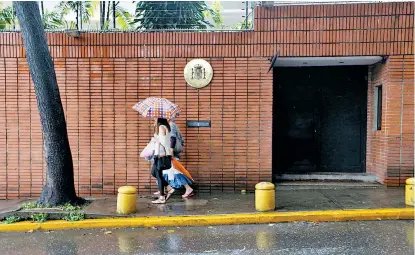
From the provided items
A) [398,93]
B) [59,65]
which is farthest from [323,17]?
[59,65]

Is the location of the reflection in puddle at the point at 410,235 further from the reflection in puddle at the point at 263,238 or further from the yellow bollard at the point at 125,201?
the yellow bollard at the point at 125,201

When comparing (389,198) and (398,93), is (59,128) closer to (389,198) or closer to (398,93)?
(389,198)

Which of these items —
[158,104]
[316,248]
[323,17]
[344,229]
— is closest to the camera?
[316,248]

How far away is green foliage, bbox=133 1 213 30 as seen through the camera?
30.6 ft

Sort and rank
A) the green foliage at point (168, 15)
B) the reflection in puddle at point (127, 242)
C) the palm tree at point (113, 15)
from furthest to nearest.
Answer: the green foliage at point (168, 15) < the palm tree at point (113, 15) < the reflection in puddle at point (127, 242)

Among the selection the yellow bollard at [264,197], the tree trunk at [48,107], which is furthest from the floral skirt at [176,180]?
the tree trunk at [48,107]

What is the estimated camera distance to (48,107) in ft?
22.5

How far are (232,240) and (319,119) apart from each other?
16.3 feet

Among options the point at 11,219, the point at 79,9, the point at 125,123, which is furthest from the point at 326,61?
the point at 11,219

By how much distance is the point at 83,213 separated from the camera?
6.76 m

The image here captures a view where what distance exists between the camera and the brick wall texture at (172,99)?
27.2 ft

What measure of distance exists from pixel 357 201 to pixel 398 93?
8.73 ft

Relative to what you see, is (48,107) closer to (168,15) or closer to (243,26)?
(168,15)

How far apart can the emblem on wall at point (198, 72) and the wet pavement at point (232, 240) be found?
10.9ft
